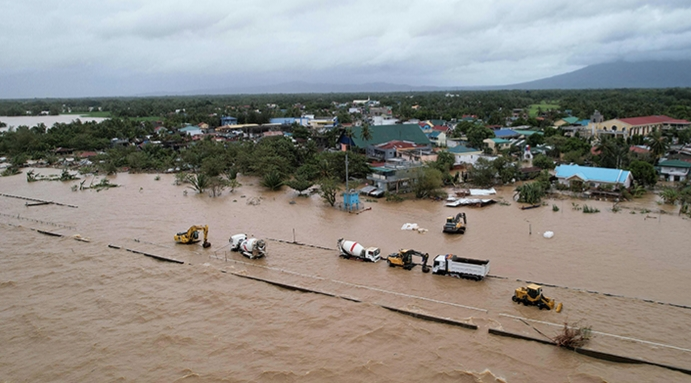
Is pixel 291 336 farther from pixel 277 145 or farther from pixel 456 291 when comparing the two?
pixel 277 145

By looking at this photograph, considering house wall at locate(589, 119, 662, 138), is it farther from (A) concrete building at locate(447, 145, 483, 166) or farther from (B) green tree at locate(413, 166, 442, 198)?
(B) green tree at locate(413, 166, 442, 198)

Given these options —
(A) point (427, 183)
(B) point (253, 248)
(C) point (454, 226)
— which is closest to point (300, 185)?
(A) point (427, 183)

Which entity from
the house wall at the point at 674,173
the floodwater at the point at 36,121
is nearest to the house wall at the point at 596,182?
the house wall at the point at 674,173

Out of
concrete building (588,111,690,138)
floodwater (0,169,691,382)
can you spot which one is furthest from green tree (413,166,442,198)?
concrete building (588,111,690,138)

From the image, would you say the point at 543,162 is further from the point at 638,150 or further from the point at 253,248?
the point at 253,248

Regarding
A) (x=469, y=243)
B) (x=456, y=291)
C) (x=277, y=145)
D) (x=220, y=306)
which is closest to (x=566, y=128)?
(x=277, y=145)

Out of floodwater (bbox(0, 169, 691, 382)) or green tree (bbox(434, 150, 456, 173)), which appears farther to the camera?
green tree (bbox(434, 150, 456, 173))

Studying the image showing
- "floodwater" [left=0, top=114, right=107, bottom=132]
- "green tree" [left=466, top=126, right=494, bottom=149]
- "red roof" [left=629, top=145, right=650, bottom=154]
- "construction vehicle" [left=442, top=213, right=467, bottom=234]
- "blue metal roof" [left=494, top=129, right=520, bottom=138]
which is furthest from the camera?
"floodwater" [left=0, top=114, right=107, bottom=132]
